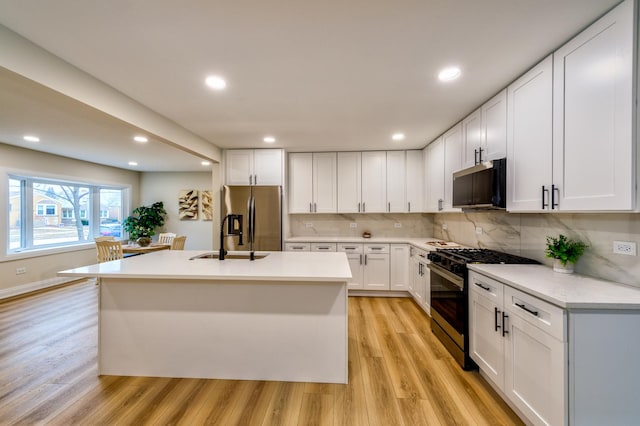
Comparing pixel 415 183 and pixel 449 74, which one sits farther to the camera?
pixel 415 183

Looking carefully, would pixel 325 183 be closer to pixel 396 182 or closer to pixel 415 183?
pixel 396 182

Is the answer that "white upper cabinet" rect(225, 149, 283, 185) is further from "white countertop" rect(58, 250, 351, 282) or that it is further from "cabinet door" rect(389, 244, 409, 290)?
"cabinet door" rect(389, 244, 409, 290)

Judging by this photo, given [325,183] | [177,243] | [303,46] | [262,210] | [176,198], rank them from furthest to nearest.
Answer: [176,198] → [177,243] → [325,183] → [262,210] → [303,46]

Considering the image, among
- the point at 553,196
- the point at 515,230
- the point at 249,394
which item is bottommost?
the point at 249,394

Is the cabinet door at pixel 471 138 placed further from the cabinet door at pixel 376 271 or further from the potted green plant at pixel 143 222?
the potted green plant at pixel 143 222

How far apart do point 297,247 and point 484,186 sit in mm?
2733

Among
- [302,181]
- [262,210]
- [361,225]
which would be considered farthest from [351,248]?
[262,210]

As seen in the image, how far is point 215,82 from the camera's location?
2.20 meters

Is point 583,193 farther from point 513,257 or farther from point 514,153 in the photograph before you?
point 513,257

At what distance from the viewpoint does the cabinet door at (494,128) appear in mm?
2303

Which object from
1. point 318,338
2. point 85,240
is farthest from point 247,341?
point 85,240

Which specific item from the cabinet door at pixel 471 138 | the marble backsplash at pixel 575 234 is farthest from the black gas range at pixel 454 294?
the cabinet door at pixel 471 138

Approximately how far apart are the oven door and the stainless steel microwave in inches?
27.8

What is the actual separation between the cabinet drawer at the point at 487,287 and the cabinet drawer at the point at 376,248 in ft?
6.47
